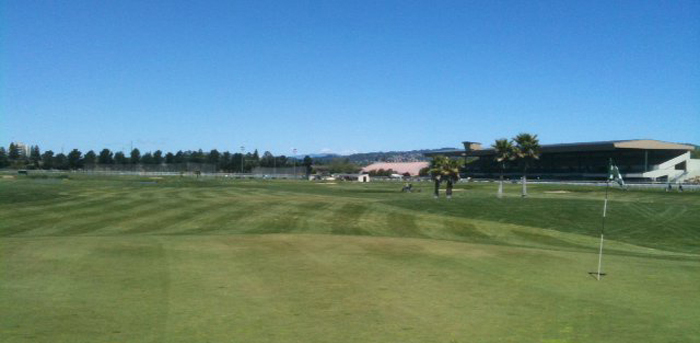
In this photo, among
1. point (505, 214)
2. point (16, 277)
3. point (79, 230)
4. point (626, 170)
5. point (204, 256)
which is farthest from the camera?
point (626, 170)

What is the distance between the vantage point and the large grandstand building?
129500mm

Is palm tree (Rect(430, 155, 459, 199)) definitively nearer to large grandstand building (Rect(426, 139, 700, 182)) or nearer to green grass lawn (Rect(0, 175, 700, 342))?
green grass lawn (Rect(0, 175, 700, 342))

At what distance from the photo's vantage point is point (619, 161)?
140 meters

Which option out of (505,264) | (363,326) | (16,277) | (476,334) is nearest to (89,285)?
(16,277)

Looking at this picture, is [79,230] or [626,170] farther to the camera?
[626,170]

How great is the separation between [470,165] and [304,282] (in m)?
175

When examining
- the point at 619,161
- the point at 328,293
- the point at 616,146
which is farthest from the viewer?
the point at 619,161

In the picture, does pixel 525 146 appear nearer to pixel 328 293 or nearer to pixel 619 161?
pixel 328 293

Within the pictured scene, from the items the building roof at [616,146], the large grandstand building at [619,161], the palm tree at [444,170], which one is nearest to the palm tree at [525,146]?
the palm tree at [444,170]

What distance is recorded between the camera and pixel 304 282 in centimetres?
1271

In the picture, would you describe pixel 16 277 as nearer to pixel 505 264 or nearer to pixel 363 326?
pixel 363 326

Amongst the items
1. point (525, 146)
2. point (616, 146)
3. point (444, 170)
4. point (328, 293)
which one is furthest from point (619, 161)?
point (328, 293)

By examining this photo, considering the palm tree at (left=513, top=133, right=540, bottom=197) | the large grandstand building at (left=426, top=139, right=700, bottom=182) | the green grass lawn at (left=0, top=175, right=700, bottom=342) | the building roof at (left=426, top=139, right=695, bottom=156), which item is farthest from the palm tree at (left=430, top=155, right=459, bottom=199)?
the building roof at (left=426, top=139, right=695, bottom=156)

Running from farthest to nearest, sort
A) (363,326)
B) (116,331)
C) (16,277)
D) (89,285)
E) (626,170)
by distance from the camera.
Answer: (626,170) < (16,277) < (89,285) < (363,326) < (116,331)
